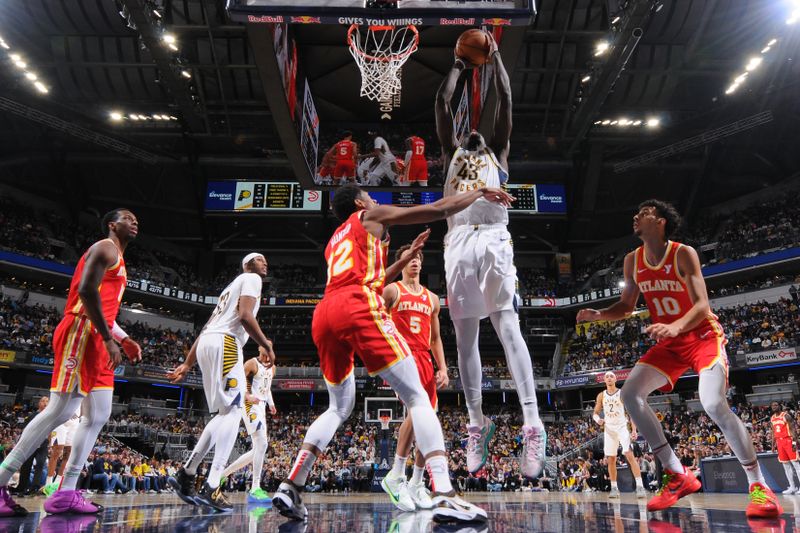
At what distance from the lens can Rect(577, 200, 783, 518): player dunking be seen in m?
4.07

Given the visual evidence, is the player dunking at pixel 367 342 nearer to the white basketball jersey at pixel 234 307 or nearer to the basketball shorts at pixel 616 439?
the white basketball jersey at pixel 234 307

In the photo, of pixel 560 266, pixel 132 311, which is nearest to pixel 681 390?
pixel 560 266

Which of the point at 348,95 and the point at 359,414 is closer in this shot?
the point at 348,95

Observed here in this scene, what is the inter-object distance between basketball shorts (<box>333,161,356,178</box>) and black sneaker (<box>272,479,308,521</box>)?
40.7 ft

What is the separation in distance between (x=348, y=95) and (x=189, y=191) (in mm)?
12808

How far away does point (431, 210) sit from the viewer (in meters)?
3.42

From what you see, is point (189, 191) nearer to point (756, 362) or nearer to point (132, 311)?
point (132, 311)

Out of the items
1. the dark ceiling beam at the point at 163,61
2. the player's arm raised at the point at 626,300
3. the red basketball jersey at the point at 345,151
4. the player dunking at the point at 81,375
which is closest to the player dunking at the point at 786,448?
the player's arm raised at the point at 626,300

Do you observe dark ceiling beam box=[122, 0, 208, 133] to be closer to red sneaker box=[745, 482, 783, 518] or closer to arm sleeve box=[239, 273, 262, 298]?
arm sleeve box=[239, 273, 262, 298]

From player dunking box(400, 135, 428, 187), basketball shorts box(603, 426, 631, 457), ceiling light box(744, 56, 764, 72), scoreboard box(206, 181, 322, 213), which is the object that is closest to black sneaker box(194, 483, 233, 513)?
basketball shorts box(603, 426, 631, 457)

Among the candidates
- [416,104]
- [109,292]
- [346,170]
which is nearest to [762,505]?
[109,292]

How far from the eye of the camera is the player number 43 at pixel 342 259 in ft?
12.0

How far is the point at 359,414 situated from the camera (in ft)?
93.1

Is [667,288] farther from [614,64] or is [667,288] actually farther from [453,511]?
[614,64]
